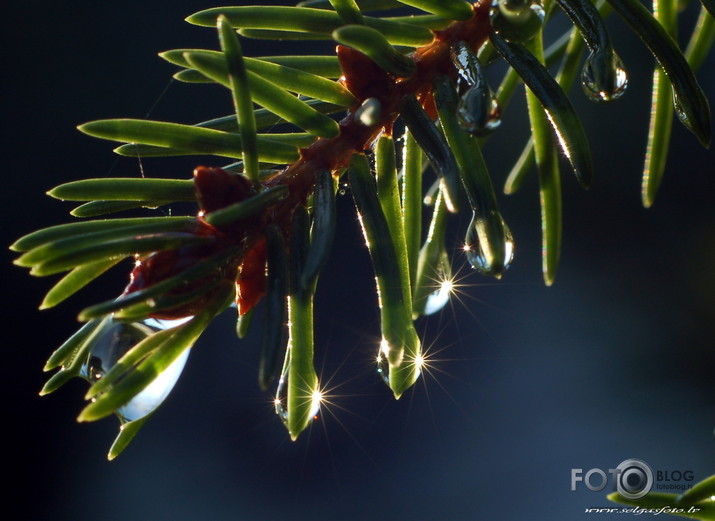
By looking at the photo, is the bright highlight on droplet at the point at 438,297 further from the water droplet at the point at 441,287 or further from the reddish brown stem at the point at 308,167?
the reddish brown stem at the point at 308,167

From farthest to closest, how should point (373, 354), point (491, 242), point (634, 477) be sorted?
point (373, 354), point (634, 477), point (491, 242)

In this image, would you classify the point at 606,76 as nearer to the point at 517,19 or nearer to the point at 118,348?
the point at 517,19

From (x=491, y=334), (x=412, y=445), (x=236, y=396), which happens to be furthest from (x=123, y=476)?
(x=491, y=334)

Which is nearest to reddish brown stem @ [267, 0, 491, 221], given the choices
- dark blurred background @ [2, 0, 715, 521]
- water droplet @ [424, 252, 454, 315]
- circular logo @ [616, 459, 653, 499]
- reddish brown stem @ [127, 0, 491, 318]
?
reddish brown stem @ [127, 0, 491, 318]

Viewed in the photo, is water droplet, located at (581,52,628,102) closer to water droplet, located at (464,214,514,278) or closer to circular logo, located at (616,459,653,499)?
water droplet, located at (464,214,514,278)

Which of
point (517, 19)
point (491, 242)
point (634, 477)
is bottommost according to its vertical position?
point (634, 477)

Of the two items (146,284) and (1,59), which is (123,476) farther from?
(146,284)

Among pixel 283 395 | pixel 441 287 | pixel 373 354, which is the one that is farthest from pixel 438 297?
pixel 373 354
